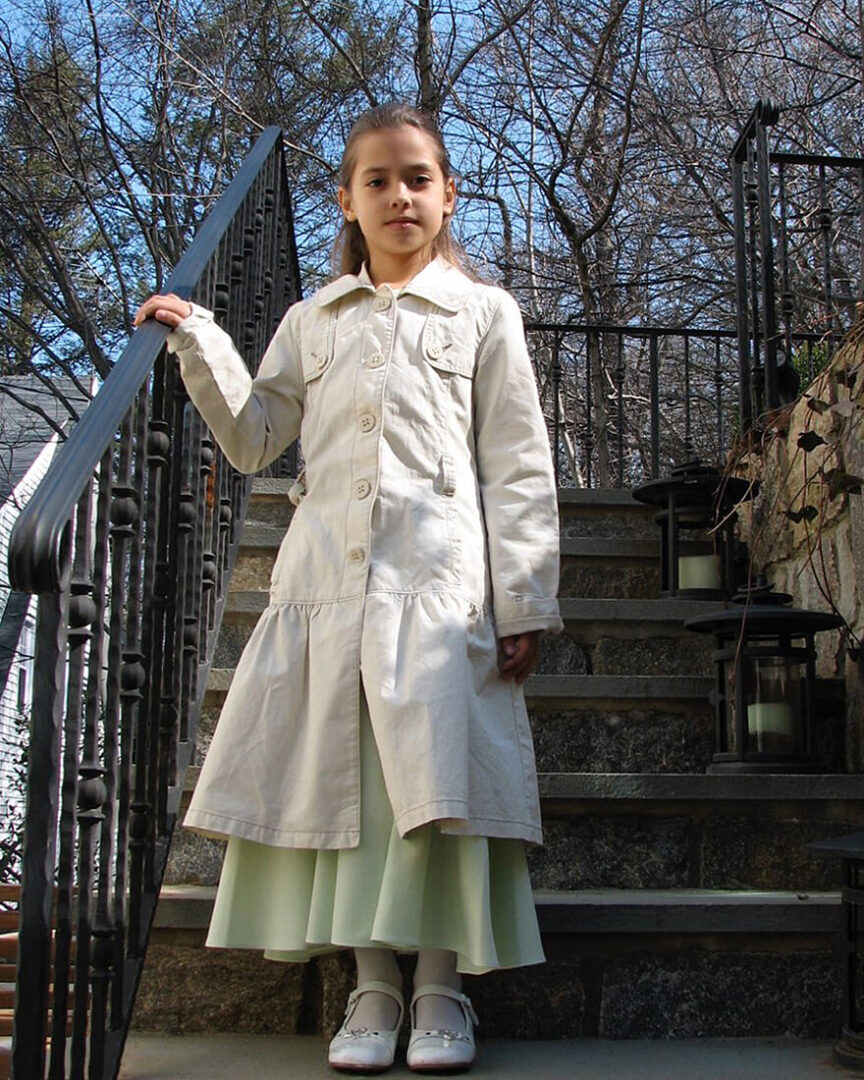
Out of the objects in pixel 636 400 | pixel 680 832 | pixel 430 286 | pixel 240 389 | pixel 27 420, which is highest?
pixel 27 420

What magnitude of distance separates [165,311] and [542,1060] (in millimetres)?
1359

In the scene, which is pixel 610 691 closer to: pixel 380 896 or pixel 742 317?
pixel 380 896

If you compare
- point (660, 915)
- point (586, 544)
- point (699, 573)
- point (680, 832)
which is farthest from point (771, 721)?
point (586, 544)

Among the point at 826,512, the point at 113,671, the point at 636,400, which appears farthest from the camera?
the point at 636,400

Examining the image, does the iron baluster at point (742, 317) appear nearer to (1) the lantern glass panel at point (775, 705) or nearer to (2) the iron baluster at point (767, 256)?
(2) the iron baluster at point (767, 256)

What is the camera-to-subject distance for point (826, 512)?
3.22 meters

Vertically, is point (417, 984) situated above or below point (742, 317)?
below

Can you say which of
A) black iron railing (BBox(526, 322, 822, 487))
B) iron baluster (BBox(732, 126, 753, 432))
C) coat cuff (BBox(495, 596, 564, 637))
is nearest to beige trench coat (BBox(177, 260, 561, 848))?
coat cuff (BBox(495, 596, 564, 637))

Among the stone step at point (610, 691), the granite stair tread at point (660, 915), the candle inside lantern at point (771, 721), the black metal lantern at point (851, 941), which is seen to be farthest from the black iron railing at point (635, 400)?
the black metal lantern at point (851, 941)

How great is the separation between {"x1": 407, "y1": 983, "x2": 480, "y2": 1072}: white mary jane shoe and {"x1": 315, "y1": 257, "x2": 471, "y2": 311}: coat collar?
1186 mm

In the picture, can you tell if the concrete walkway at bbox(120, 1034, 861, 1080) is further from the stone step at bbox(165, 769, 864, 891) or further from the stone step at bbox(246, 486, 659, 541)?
the stone step at bbox(246, 486, 659, 541)

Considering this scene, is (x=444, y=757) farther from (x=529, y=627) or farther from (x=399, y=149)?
(x=399, y=149)

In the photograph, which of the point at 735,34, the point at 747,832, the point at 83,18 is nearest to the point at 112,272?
the point at 83,18

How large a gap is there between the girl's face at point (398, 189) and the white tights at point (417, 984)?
124 cm
